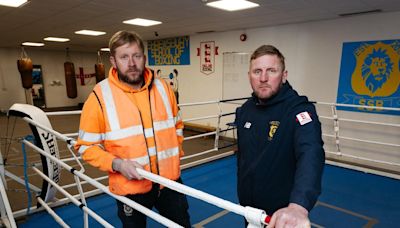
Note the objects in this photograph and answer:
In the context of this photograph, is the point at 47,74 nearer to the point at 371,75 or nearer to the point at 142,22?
the point at 142,22

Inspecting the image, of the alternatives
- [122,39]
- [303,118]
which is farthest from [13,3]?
[303,118]

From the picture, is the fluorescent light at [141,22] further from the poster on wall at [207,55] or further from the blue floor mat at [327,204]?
the blue floor mat at [327,204]

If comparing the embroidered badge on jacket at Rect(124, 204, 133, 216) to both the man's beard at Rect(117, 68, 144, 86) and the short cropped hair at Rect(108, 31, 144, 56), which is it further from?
the short cropped hair at Rect(108, 31, 144, 56)

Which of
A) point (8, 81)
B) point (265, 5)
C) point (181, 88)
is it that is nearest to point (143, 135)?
point (265, 5)

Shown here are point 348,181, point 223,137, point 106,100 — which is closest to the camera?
point 106,100

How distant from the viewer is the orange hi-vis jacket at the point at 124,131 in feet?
4.06

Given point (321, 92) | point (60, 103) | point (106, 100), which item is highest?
point (106, 100)

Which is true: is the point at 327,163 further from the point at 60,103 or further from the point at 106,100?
the point at 60,103

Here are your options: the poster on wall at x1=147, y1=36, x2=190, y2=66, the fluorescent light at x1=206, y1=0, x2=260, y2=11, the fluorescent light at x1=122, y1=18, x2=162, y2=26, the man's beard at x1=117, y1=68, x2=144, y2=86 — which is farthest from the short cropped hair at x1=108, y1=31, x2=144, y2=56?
the poster on wall at x1=147, y1=36, x2=190, y2=66

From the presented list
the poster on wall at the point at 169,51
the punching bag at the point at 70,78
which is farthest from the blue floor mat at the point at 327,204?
the punching bag at the point at 70,78

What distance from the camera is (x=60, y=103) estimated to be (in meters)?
11.9

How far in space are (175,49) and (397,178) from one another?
5.50 m

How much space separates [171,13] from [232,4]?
1.02 meters

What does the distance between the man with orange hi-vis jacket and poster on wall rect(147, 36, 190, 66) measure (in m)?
5.52
